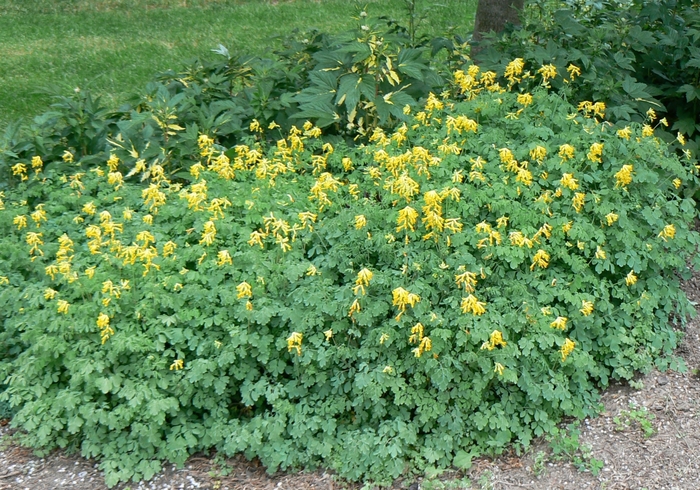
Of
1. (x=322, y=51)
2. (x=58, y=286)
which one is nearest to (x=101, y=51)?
(x=322, y=51)

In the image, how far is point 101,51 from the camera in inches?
401

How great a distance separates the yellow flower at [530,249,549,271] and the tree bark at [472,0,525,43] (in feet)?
12.1

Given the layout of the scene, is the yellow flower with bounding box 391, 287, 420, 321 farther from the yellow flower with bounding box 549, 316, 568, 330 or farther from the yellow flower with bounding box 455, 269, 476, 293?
the yellow flower with bounding box 549, 316, 568, 330

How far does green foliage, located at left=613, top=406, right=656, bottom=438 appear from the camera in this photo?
379cm

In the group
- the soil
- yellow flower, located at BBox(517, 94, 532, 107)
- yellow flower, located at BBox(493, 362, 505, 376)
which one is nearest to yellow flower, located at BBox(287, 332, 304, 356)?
the soil

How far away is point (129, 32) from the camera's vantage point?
11.3 m

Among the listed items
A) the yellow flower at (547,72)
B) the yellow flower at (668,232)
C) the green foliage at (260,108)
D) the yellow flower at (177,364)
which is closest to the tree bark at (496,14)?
the green foliage at (260,108)

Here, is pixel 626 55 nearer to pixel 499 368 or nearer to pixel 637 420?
pixel 637 420

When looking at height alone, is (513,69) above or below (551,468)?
above

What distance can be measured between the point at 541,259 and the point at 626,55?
2.53 meters

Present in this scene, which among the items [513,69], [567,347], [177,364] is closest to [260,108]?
[513,69]

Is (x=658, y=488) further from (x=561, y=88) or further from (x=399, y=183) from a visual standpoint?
(x=561, y=88)

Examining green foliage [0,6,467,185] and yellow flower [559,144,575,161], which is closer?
yellow flower [559,144,575,161]

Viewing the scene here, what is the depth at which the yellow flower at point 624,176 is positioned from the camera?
4133mm
